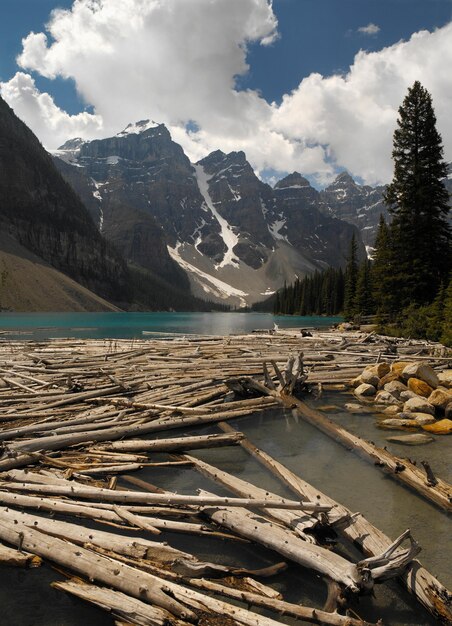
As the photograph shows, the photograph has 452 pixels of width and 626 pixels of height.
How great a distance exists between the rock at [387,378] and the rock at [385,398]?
3.54 ft

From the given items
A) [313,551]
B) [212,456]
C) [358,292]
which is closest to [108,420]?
[212,456]

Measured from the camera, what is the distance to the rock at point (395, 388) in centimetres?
1588

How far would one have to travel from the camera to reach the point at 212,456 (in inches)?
406

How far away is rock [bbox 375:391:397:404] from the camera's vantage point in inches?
620

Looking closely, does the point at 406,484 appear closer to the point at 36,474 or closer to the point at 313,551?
the point at 313,551

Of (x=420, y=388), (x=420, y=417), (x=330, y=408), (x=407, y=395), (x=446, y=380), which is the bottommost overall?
(x=330, y=408)

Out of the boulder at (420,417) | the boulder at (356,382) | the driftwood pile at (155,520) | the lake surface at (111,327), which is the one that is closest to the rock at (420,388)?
the boulder at (420,417)

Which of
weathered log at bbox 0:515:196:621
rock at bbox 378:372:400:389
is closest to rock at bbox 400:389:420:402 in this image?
rock at bbox 378:372:400:389

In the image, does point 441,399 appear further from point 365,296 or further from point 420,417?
point 365,296

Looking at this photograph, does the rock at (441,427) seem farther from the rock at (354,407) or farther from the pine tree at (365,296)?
the pine tree at (365,296)

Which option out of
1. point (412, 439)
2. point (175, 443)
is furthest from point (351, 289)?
point (175, 443)

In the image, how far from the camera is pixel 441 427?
1266 cm

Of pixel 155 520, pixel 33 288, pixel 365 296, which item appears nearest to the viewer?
pixel 155 520

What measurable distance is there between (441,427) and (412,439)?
1.74 m
